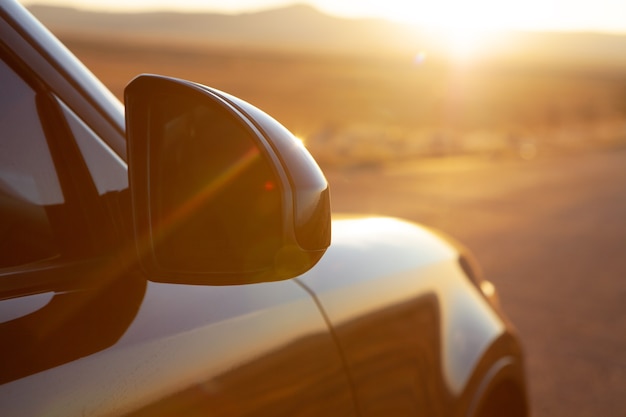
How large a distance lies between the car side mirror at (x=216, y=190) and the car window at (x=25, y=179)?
18 centimetres

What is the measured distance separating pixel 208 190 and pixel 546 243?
351 inches

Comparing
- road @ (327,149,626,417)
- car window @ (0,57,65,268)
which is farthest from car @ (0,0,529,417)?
road @ (327,149,626,417)

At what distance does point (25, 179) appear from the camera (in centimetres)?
161

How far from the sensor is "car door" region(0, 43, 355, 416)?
4.40 feet

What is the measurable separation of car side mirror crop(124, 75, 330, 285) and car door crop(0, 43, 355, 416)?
0.12 meters

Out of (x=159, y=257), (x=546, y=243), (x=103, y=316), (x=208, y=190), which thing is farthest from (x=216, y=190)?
(x=546, y=243)

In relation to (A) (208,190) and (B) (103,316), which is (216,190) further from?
(B) (103,316)

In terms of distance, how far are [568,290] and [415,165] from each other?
1122 centimetres

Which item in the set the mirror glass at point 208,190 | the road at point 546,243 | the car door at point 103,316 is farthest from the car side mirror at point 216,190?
the road at point 546,243

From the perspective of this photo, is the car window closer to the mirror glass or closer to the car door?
the car door

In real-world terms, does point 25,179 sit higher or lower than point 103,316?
higher

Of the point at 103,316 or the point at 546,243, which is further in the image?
the point at 546,243

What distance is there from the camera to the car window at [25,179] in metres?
1.56

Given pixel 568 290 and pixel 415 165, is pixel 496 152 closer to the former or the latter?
pixel 415 165
